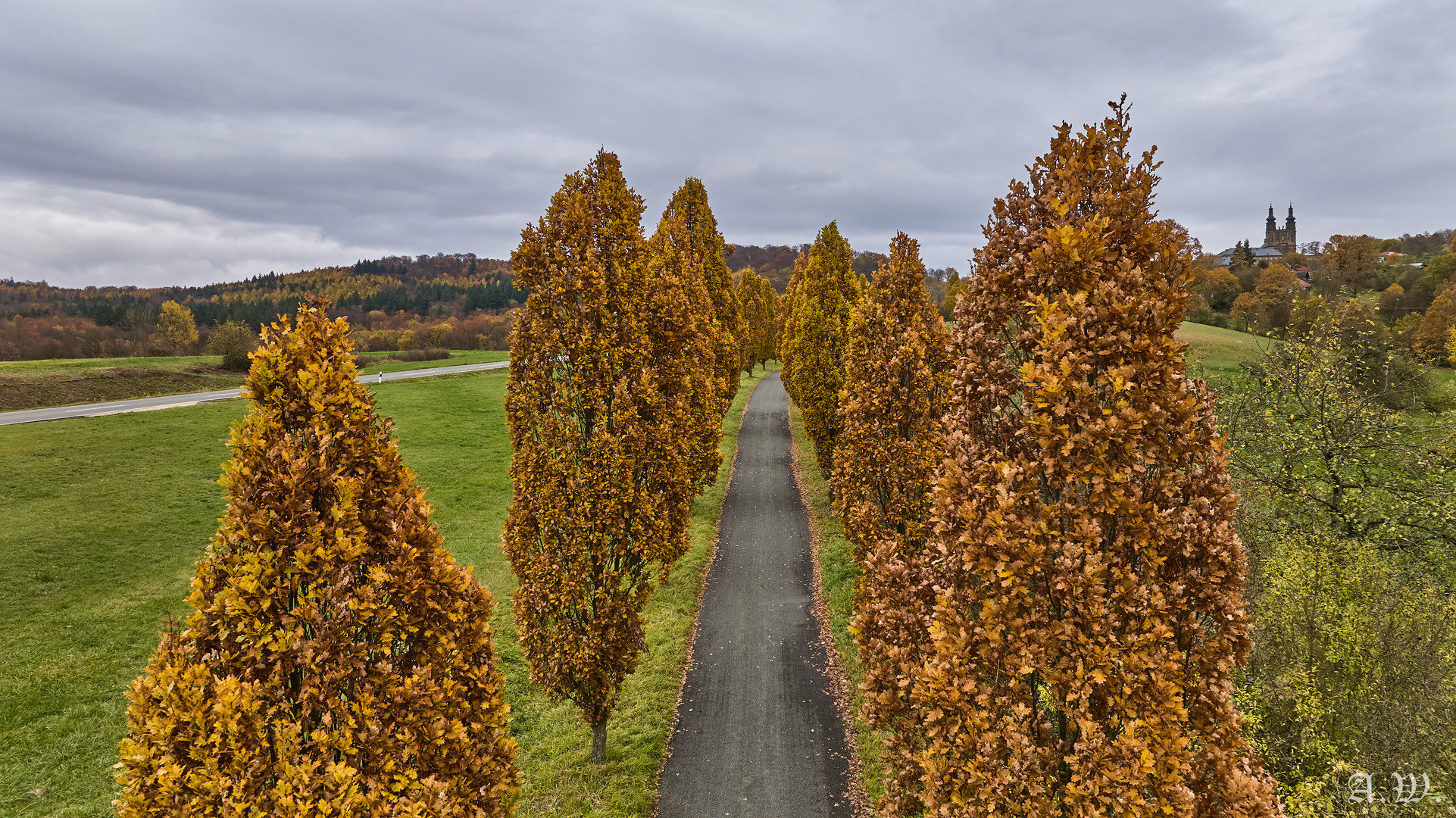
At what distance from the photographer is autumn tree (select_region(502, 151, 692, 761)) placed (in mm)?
9484

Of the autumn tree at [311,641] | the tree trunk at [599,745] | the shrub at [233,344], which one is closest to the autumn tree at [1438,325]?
the tree trunk at [599,745]

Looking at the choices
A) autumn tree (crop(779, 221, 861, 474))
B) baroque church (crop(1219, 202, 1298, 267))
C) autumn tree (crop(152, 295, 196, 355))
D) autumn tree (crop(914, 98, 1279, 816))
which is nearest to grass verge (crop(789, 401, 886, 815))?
autumn tree (crop(779, 221, 861, 474))

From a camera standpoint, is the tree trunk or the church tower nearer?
the tree trunk

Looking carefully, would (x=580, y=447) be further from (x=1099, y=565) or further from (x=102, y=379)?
(x=102, y=379)

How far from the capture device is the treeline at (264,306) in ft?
186

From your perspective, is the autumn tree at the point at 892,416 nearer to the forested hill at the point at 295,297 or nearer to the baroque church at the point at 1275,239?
the forested hill at the point at 295,297

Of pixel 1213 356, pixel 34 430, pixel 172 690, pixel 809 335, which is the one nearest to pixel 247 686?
pixel 172 690

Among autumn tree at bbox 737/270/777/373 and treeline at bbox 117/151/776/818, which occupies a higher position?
autumn tree at bbox 737/270/777/373

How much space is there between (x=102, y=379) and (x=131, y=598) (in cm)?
3055

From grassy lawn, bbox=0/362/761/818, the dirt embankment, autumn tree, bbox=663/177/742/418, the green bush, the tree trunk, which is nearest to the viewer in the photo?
the green bush

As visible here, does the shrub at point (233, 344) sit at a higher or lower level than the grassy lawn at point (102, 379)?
higher

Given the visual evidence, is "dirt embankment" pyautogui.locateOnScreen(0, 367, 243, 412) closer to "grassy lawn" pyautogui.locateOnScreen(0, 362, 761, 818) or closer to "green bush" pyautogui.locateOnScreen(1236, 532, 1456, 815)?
"grassy lawn" pyautogui.locateOnScreen(0, 362, 761, 818)

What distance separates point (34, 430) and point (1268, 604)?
4200 centimetres

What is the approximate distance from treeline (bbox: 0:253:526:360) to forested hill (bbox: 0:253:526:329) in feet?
0.66
